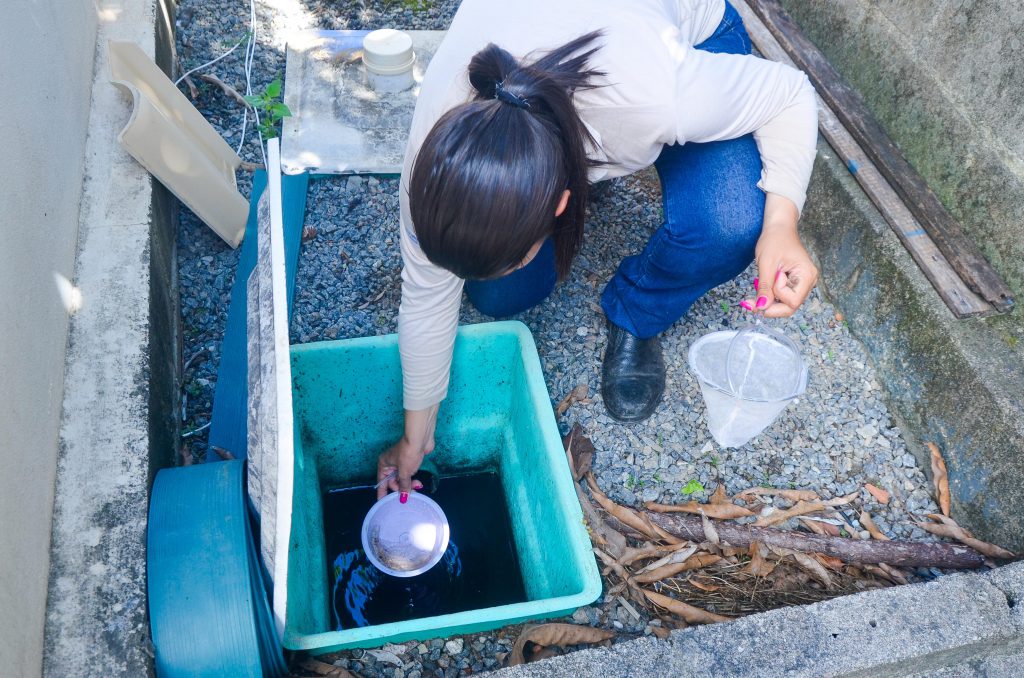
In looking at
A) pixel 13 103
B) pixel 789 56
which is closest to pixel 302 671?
pixel 13 103

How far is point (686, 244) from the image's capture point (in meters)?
1.65

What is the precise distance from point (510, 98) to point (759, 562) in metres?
1.19

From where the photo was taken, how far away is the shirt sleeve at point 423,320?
138 centimetres

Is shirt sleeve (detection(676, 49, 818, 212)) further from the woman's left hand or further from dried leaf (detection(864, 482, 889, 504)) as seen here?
dried leaf (detection(864, 482, 889, 504))

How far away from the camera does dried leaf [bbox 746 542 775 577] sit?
1622 mm

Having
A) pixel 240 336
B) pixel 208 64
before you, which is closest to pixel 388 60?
pixel 208 64

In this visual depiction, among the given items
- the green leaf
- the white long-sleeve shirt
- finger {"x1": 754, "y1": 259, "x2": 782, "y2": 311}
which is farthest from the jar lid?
the green leaf

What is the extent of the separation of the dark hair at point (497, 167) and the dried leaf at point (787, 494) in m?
0.99

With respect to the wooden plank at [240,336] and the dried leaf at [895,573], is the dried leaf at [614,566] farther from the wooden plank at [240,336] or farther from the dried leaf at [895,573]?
the wooden plank at [240,336]

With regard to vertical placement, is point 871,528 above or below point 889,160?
below

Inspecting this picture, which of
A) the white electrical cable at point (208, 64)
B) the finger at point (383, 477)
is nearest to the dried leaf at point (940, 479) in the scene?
the finger at point (383, 477)

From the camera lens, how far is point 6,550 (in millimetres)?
1087

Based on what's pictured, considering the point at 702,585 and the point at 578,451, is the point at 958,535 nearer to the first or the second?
the point at 702,585

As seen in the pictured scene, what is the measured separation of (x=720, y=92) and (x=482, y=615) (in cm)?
113
